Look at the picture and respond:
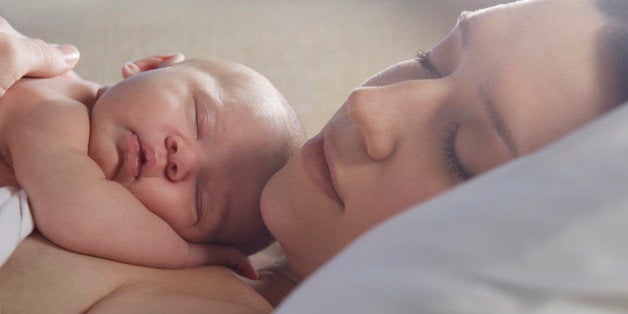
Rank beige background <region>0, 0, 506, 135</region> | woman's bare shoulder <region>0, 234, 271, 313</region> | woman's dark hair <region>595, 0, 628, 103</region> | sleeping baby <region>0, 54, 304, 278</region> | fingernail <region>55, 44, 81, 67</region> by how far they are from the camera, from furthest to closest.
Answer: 1. beige background <region>0, 0, 506, 135</region>
2. fingernail <region>55, 44, 81, 67</region>
3. sleeping baby <region>0, 54, 304, 278</region>
4. woman's bare shoulder <region>0, 234, 271, 313</region>
5. woman's dark hair <region>595, 0, 628, 103</region>

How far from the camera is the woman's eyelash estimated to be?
0.74 metres

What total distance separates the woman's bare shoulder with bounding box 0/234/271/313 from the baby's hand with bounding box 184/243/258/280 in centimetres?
7

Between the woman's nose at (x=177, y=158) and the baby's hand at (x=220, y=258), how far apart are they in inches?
4.2

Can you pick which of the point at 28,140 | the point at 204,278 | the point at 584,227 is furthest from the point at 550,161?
the point at 28,140

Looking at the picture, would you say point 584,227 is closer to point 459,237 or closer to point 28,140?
point 459,237

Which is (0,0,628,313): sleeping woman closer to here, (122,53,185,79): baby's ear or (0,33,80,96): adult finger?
(0,33,80,96): adult finger

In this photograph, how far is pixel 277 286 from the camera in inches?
42.7

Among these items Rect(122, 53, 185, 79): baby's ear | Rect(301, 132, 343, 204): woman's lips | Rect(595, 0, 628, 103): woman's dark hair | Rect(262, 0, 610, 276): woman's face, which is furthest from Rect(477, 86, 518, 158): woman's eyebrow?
Rect(122, 53, 185, 79): baby's ear

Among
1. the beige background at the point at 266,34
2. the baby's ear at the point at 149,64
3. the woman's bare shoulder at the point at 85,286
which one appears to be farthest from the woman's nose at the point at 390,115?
the beige background at the point at 266,34

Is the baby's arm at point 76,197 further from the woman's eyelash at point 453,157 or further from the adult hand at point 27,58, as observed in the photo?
the woman's eyelash at point 453,157

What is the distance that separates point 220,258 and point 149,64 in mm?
430

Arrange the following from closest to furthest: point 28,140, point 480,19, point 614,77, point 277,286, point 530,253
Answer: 1. point 530,253
2. point 614,77
3. point 480,19
4. point 28,140
5. point 277,286

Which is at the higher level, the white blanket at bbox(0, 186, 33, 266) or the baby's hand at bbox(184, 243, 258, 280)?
the white blanket at bbox(0, 186, 33, 266)

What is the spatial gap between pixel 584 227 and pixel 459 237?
78 mm
